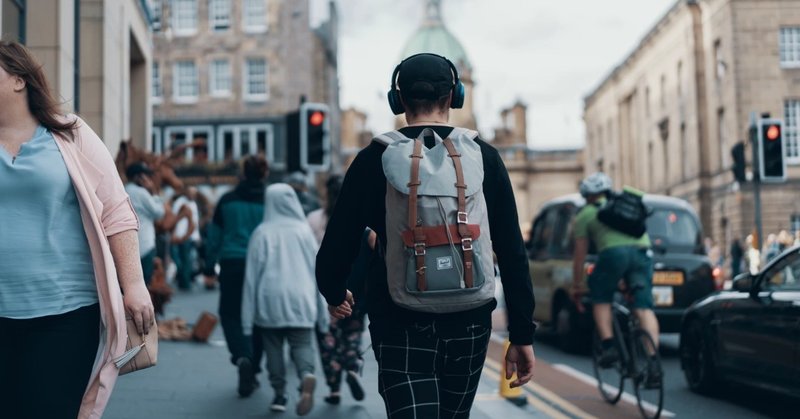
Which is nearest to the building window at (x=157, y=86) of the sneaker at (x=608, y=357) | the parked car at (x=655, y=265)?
the parked car at (x=655, y=265)

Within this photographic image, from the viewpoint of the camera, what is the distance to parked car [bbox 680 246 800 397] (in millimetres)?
7953

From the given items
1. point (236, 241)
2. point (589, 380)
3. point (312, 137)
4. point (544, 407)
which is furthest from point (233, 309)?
point (312, 137)

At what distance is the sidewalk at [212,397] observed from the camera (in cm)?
779

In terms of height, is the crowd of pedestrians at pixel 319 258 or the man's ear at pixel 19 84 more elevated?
the man's ear at pixel 19 84

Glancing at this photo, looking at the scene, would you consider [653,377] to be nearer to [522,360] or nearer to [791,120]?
[522,360]

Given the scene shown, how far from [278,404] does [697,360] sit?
13.3ft

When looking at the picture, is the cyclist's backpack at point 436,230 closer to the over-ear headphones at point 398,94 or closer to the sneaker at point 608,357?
the over-ear headphones at point 398,94

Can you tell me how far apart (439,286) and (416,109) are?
2.21ft

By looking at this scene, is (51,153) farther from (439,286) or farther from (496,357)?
(496,357)

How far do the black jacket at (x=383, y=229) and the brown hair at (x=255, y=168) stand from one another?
542cm

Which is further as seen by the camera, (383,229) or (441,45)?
(441,45)

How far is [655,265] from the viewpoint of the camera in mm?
12570

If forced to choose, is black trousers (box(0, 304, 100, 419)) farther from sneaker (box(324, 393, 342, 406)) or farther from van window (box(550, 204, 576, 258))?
van window (box(550, 204, 576, 258))

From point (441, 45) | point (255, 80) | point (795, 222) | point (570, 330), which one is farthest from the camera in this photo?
point (441, 45)
